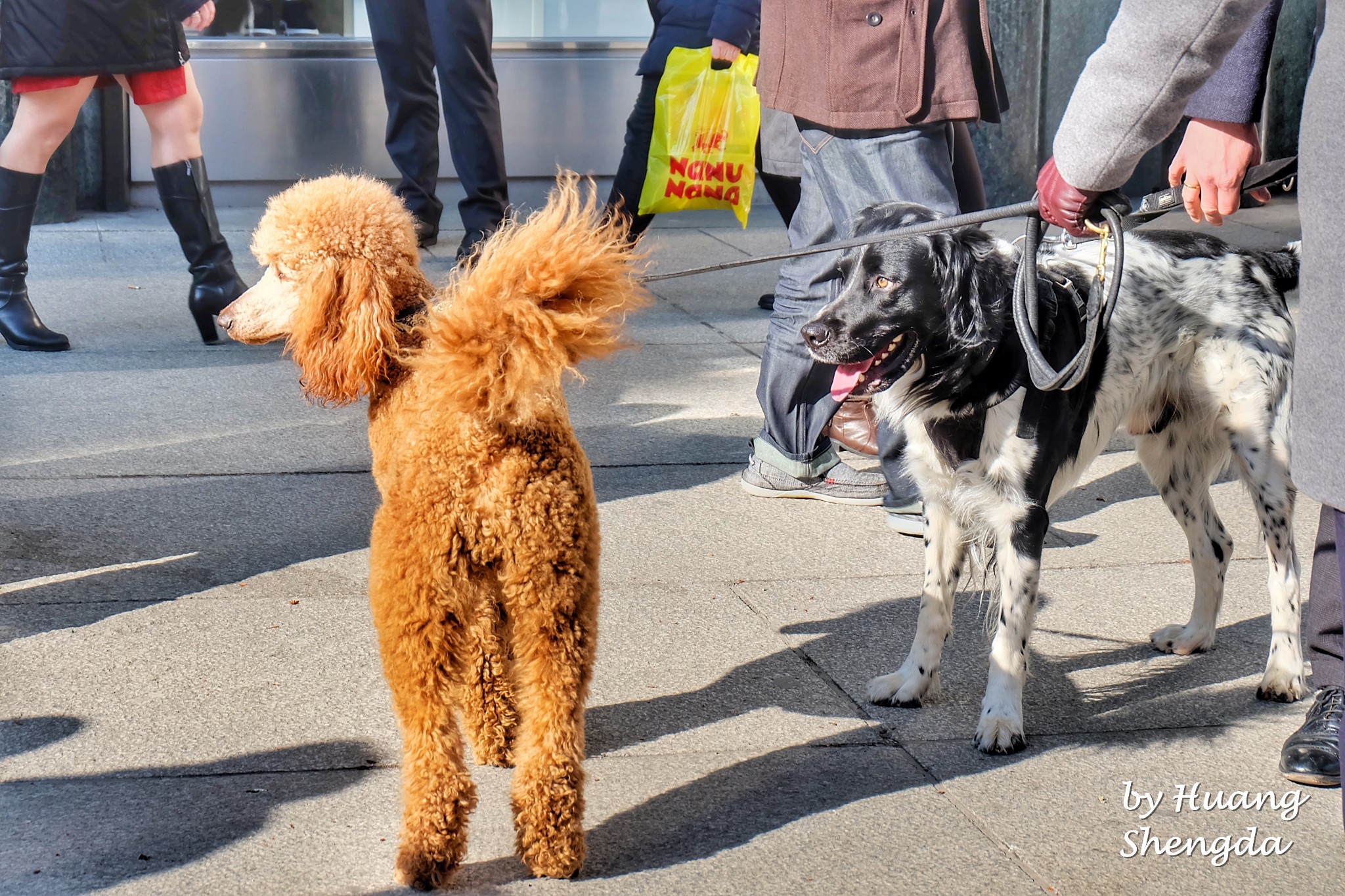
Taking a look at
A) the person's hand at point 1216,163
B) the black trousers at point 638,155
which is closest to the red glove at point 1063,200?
the person's hand at point 1216,163

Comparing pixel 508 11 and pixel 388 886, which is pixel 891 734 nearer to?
pixel 388 886

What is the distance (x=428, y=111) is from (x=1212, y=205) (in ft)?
22.3

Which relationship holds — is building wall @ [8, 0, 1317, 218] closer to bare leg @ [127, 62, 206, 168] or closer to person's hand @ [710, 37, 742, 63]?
bare leg @ [127, 62, 206, 168]

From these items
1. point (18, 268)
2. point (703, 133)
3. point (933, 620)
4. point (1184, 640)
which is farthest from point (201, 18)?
point (1184, 640)

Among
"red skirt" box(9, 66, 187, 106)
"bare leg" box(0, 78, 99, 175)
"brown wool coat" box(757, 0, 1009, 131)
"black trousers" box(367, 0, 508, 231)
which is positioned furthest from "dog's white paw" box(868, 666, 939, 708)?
"bare leg" box(0, 78, 99, 175)

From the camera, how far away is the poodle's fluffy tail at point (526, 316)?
8.34 feet

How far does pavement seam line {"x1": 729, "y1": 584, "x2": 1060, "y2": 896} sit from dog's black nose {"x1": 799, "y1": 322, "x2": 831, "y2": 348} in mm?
960

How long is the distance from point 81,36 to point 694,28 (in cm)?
299

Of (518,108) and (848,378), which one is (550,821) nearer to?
(848,378)

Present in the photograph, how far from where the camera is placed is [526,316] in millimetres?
2527

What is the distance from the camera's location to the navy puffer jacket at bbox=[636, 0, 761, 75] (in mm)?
6371

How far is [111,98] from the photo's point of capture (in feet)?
30.8

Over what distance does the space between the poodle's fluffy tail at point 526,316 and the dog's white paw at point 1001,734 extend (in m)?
1.41

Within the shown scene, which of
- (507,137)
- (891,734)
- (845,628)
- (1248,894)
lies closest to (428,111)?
(507,137)
